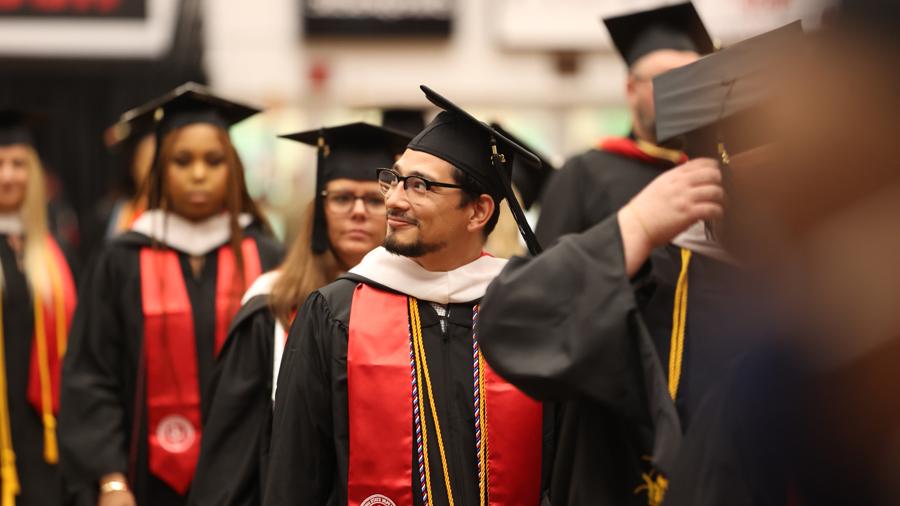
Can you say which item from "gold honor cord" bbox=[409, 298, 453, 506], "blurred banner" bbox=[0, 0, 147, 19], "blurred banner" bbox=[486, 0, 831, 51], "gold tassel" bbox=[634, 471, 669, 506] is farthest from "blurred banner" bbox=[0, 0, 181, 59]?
"gold tassel" bbox=[634, 471, 669, 506]

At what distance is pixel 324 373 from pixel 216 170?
1882 millimetres

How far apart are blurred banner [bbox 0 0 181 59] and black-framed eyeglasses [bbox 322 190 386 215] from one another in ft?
31.3

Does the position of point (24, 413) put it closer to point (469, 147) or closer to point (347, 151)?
point (347, 151)

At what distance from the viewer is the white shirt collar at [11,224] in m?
6.07

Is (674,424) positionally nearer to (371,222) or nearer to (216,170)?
(371,222)

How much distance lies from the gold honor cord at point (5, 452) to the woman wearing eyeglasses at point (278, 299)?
1838 mm

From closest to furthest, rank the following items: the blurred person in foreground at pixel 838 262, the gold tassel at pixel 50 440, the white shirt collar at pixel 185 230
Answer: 1. the blurred person in foreground at pixel 838 262
2. the white shirt collar at pixel 185 230
3. the gold tassel at pixel 50 440

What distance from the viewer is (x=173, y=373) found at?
4812 millimetres

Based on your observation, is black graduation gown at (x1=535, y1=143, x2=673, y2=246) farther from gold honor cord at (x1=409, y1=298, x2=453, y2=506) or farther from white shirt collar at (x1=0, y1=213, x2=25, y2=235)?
white shirt collar at (x1=0, y1=213, x2=25, y2=235)

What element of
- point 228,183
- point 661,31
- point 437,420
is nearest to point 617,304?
point 437,420

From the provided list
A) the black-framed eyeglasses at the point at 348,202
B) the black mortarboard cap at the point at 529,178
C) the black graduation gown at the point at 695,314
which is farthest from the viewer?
the black mortarboard cap at the point at 529,178

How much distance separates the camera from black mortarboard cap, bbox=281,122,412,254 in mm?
4426

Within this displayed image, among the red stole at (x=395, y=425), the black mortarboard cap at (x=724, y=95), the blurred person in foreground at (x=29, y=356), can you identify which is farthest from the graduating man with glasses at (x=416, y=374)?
the blurred person in foreground at (x=29, y=356)

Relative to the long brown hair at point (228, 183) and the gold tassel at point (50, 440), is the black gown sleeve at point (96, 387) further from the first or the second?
the gold tassel at point (50, 440)
